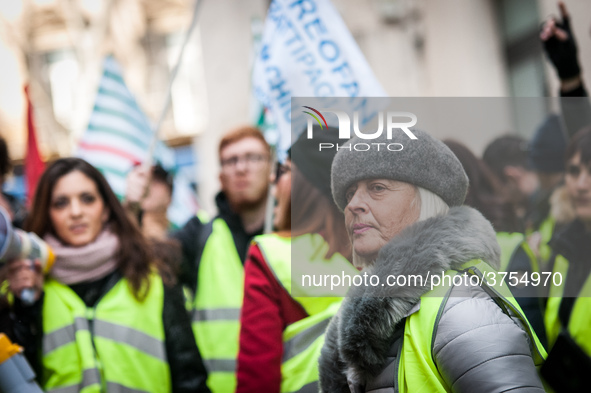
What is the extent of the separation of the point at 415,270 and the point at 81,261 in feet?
5.83

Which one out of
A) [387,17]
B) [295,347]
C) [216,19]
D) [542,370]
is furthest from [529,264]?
[387,17]

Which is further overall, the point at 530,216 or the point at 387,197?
the point at 530,216

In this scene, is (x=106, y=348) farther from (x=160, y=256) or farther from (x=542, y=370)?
(x=542, y=370)

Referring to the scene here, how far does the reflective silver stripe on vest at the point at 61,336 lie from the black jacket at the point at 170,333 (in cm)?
3

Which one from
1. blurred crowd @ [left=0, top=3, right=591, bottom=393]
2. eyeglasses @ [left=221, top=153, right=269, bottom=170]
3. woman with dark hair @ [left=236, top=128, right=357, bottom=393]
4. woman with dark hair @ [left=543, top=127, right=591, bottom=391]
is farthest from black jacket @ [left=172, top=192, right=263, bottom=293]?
woman with dark hair @ [left=543, top=127, right=591, bottom=391]

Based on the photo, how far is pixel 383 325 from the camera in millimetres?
1381

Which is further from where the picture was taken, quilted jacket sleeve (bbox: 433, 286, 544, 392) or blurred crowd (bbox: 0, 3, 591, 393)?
blurred crowd (bbox: 0, 3, 591, 393)

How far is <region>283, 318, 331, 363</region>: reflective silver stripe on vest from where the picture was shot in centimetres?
197

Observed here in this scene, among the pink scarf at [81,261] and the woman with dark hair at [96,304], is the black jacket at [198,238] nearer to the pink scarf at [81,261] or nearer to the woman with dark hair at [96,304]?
the woman with dark hair at [96,304]

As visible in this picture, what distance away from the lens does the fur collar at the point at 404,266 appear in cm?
135

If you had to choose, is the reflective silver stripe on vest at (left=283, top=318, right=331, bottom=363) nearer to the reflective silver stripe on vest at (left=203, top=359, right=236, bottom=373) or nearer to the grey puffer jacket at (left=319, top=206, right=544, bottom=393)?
the grey puffer jacket at (left=319, top=206, right=544, bottom=393)

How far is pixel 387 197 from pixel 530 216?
0.86 m

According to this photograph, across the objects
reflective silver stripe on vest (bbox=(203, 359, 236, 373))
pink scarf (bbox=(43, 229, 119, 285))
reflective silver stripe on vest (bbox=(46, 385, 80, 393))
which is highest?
pink scarf (bbox=(43, 229, 119, 285))

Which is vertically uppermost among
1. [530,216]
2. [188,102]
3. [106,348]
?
[188,102]
